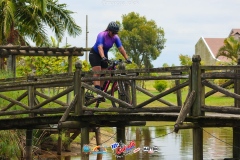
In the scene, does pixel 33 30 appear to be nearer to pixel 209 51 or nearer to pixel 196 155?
pixel 196 155

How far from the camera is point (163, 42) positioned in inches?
3086

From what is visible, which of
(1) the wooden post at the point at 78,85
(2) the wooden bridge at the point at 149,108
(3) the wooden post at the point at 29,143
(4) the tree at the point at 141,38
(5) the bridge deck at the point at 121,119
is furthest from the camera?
(4) the tree at the point at 141,38

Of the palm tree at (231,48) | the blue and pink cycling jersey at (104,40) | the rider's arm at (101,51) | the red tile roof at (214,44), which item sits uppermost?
the red tile roof at (214,44)

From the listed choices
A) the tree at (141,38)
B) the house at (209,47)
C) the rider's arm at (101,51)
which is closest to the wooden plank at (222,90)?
the rider's arm at (101,51)

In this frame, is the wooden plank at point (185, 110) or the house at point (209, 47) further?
the house at point (209, 47)

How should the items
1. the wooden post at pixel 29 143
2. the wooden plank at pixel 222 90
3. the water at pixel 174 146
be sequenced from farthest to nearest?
the water at pixel 174 146 < the wooden post at pixel 29 143 < the wooden plank at pixel 222 90

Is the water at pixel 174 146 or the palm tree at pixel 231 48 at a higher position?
the palm tree at pixel 231 48

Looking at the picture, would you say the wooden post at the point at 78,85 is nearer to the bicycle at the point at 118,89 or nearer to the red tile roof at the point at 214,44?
the bicycle at the point at 118,89

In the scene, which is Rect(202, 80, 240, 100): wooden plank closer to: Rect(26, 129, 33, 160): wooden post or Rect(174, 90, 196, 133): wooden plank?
Rect(174, 90, 196, 133): wooden plank

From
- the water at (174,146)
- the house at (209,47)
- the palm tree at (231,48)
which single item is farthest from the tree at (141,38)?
the water at (174,146)

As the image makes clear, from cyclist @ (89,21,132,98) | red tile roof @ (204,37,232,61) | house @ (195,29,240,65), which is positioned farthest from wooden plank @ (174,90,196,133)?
red tile roof @ (204,37,232,61)

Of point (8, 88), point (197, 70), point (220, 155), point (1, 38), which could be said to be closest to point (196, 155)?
point (197, 70)

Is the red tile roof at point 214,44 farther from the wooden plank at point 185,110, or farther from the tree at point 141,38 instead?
the wooden plank at point 185,110

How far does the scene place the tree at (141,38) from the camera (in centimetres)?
7562
